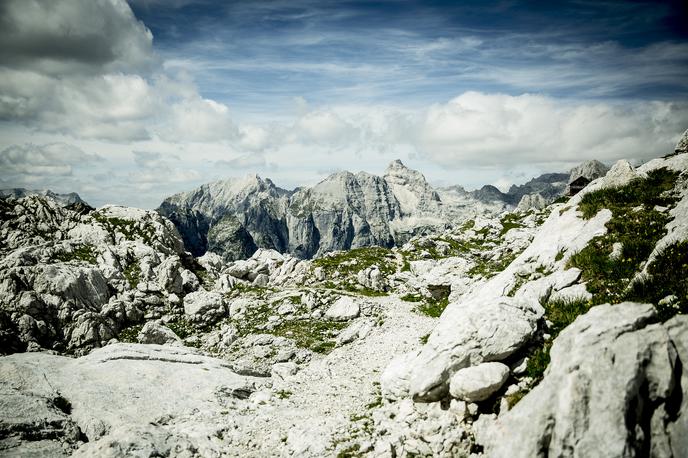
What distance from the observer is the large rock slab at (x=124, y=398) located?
56.4 feet

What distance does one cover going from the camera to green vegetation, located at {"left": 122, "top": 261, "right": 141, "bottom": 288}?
59375mm

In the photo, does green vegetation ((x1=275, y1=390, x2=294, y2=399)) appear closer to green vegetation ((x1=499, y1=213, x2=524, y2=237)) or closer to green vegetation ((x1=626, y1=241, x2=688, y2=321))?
green vegetation ((x1=626, y1=241, x2=688, y2=321))

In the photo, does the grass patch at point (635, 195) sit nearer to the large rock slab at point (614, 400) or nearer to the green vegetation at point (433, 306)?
the large rock slab at point (614, 400)

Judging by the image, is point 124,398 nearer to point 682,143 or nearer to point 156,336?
point 156,336

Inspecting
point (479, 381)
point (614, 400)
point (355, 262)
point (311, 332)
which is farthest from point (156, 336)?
point (614, 400)

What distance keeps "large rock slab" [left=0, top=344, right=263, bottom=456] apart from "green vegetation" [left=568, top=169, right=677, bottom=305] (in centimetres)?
2065

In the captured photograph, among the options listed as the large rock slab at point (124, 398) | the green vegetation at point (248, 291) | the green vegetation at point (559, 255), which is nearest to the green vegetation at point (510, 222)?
the green vegetation at point (248, 291)

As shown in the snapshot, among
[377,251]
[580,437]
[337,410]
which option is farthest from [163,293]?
[580,437]

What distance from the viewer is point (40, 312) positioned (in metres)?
44.2

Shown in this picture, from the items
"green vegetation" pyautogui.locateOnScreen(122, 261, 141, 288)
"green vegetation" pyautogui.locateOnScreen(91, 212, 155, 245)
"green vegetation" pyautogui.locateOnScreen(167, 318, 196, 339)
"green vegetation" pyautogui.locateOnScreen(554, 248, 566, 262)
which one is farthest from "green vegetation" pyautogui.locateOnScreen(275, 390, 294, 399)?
"green vegetation" pyautogui.locateOnScreen(91, 212, 155, 245)

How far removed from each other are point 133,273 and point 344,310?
40.0 meters

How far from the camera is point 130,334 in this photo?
152 ft

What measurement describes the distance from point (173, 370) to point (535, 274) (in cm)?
2719

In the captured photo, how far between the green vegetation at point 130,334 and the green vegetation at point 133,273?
12.0 m
